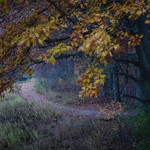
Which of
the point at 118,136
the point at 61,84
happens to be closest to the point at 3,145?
the point at 118,136

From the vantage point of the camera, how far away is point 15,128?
9.98m

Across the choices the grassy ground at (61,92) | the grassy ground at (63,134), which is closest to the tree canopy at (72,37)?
the grassy ground at (63,134)

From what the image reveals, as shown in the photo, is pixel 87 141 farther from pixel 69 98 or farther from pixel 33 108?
pixel 69 98

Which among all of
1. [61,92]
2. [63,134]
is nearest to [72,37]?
[63,134]

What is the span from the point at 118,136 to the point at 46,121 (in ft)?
17.7

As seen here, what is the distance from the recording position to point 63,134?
332 inches

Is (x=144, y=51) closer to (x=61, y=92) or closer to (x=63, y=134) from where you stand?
(x=63, y=134)

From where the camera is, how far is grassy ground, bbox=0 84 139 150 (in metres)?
6.91

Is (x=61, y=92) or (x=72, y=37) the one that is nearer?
(x=72, y=37)

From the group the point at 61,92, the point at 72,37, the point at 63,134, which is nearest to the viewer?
the point at 72,37

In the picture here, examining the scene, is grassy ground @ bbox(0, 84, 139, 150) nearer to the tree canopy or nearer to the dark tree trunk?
the dark tree trunk

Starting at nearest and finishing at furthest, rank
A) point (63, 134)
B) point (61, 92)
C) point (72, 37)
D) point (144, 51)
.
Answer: point (72, 37)
point (144, 51)
point (63, 134)
point (61, 92)

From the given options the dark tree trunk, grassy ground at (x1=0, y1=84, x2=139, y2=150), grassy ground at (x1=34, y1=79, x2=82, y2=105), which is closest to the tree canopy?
the dark tree trunk

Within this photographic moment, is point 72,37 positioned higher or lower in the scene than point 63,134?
higher
